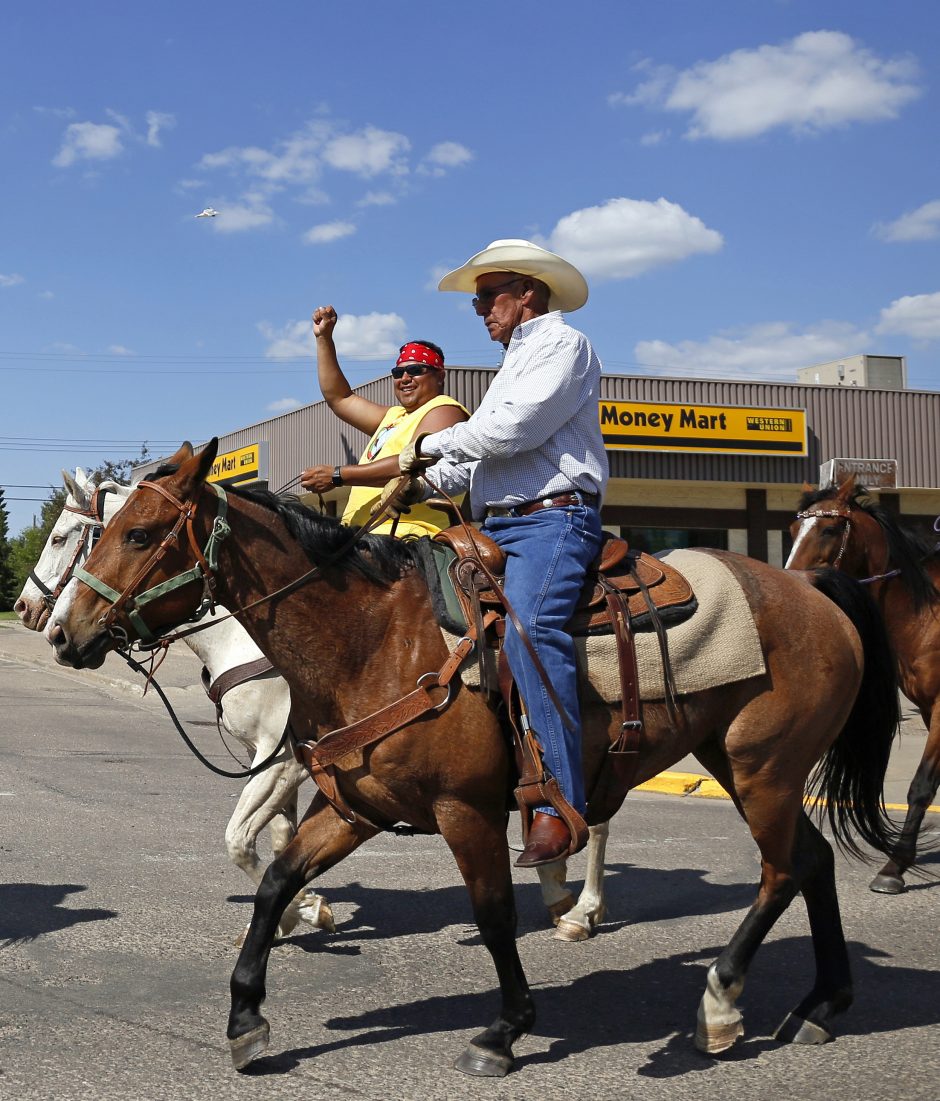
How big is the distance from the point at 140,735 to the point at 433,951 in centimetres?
949

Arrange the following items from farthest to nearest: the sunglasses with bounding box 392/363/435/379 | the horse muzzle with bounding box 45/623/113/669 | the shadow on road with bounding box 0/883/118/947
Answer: the sunglasses with bounding box 392/363/435/379
the shadow on road with bounding box 0/883/118/947
the horse muzzle with bounding box 45/623/113/669

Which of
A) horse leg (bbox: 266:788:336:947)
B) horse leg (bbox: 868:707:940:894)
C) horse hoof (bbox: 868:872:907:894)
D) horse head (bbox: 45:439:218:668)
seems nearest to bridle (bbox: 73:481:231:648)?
horse head (bbox: 45:439:218:668)

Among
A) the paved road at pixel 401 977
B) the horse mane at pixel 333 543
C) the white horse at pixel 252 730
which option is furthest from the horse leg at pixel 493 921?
the white horse at pixel 252 730

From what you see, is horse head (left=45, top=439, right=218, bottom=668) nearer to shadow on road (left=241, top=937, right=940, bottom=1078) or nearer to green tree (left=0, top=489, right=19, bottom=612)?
shadow on road (left=241, top=937, right=940, bottom=1078)

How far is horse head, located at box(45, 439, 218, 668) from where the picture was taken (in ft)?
13.3

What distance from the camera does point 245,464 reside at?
29.4 metres

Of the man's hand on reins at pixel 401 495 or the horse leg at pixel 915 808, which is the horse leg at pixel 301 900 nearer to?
the man's hand on reins at pixel 401 495

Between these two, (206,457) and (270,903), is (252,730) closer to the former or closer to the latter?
(270,903)

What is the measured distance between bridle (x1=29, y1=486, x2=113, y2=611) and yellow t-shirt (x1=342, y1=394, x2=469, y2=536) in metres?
1.11

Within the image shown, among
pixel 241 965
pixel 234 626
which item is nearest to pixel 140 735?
pixel 234 626

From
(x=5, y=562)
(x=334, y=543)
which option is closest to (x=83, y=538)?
(x=334, y=543)

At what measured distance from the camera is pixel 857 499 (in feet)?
26.2

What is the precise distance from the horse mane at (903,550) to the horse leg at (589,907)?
2835mm

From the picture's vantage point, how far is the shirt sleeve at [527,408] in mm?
4270
